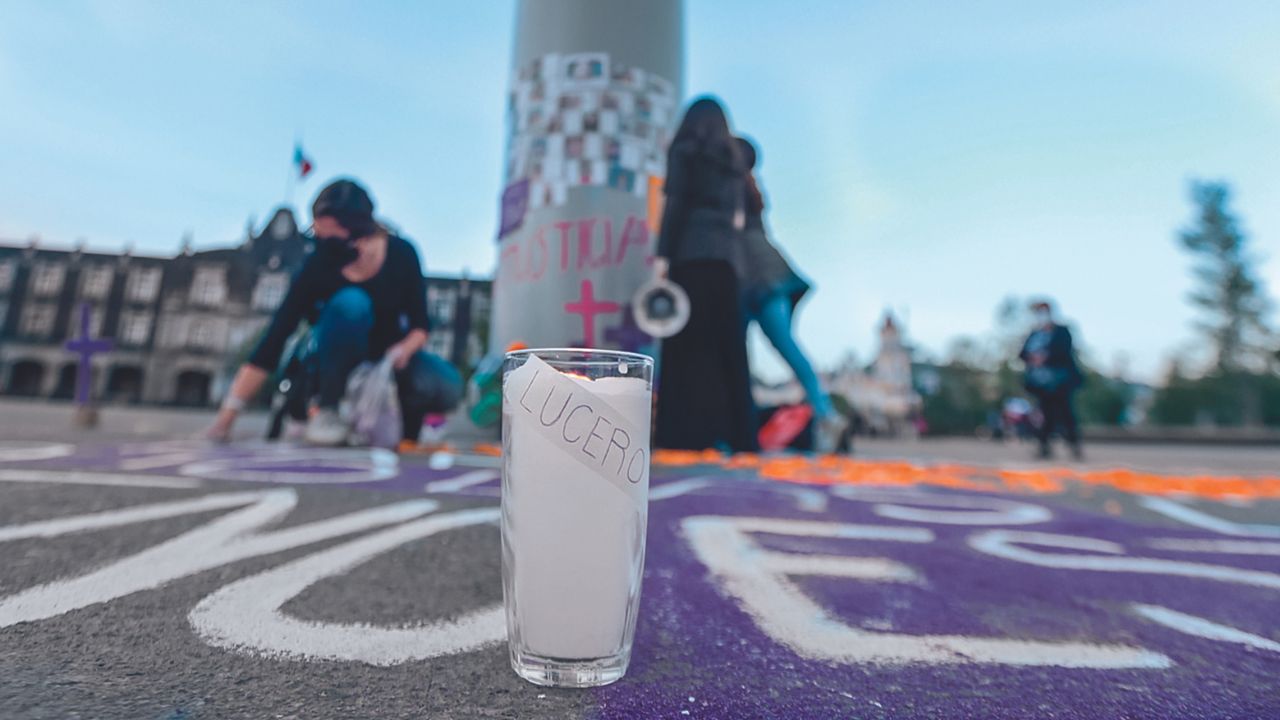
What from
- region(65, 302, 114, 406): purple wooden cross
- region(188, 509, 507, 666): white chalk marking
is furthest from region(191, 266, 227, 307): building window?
region(188, 509, 507, 666): white chalk marking

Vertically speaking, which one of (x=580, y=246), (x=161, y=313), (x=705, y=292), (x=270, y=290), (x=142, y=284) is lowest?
(x=270, y=290)

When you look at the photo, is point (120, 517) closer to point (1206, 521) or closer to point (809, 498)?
point (809, 498)


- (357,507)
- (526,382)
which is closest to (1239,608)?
(526,382)

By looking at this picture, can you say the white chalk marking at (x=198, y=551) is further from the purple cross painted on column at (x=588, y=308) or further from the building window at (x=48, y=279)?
the building window at (x=48, y=279)

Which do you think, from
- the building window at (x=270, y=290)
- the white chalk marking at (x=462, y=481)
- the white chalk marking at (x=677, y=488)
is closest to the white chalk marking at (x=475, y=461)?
the white chalk marking at (x=462, y=481)

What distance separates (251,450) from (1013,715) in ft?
12.3

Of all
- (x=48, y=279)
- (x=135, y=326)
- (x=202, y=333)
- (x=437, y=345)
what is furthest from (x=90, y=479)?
(x=48, y=279)

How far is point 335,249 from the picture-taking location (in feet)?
12.5

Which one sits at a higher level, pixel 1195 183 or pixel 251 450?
pixel 1195 183

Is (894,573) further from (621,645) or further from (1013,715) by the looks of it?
(621,645)

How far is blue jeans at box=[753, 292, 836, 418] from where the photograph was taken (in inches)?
189

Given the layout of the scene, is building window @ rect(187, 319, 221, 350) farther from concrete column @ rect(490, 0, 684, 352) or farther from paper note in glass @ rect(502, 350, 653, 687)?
paper note in glass @ rect(502, 350, 653, 687)

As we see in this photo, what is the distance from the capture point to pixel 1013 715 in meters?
0.70

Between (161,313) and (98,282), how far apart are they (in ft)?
19.3
